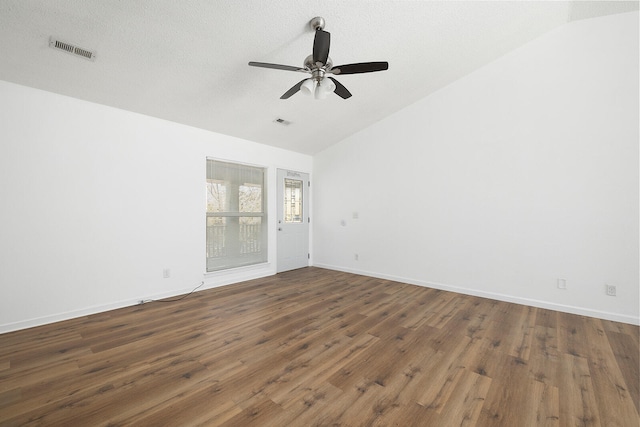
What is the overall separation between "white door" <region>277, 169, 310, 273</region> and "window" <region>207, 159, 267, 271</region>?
0.41m

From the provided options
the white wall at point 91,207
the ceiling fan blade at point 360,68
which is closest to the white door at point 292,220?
the white wall at point 91,207

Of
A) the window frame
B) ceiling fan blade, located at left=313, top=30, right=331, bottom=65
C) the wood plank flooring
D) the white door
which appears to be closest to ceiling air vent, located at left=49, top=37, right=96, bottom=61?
the window frame

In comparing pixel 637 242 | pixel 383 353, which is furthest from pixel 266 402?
pixel 637 242

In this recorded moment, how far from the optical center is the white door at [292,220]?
5.48 m

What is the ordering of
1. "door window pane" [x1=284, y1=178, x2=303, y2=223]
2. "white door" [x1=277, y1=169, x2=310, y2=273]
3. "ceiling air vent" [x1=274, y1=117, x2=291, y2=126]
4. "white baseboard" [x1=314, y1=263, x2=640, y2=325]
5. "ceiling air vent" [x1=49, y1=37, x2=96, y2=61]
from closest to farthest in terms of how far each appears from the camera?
"ceiling air vent" [x1=49, y1=37, x2=96, y2=61] < "white baseboard" [x1=314, y1=263, x2=640, y2=325] < "ceiling air vent" [x1=274, y1=117, x2=291, y2=126] < "white door" [x1=277, y1=169, x2=310, y2=273] < "door window pane" [x1=284, y1=178, x2=303, y2=223]

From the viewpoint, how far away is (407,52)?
10.8ft

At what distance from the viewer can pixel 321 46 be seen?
2213mm

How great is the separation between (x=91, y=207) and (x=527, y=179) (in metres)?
5.73

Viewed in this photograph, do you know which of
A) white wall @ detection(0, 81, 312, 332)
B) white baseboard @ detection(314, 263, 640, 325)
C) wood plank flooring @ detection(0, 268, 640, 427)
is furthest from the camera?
white baseboard @ detection(314, 263, 640, 325)

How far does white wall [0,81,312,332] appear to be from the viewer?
2768mm

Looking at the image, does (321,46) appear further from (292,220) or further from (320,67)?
(292,220)

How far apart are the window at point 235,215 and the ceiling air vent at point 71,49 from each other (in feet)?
6.54

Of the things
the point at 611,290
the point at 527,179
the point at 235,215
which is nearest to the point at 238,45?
the point at 235,215

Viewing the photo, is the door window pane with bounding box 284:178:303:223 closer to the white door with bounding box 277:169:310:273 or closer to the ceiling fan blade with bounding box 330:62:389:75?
the white door with bounding box 277:169:310:273
